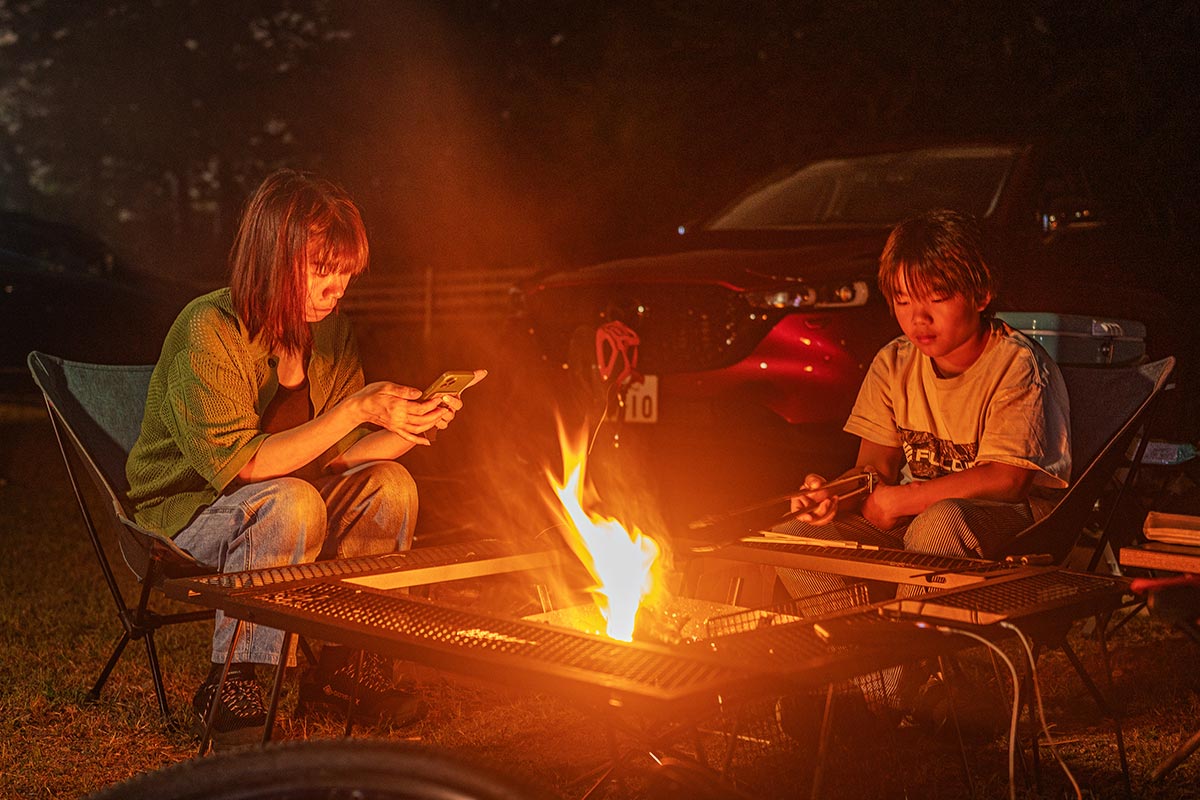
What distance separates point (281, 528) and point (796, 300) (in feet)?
8.57

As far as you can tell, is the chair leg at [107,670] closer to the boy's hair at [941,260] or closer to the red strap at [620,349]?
the boy's hair at [941,260]

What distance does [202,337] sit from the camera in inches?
123

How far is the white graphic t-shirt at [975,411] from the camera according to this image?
3.14 meters

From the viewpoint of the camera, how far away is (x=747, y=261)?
5.26 m

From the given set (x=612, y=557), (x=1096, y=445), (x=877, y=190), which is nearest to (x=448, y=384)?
(x=612, y=557)

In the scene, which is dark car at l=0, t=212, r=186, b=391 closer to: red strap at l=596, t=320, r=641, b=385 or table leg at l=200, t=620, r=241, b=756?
red strap at l=596, t=320, r=641, b=385

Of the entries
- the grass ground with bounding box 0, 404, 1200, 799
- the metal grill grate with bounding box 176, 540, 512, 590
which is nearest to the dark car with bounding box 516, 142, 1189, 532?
the grass ground with bounding box 0, 404, 1200, 799

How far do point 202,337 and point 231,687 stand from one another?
84 cm

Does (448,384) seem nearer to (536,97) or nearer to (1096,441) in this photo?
(1096,441)

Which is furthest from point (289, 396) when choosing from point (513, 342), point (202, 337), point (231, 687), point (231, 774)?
point (513, 342)

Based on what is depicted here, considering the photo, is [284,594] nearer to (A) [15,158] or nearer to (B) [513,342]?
(B) [513,342]

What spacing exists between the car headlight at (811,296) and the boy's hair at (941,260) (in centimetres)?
161

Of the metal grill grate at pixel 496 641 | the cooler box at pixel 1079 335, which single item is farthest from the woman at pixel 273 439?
the cooler box at pixel 1079 335

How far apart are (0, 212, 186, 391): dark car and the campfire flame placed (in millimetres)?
9820
